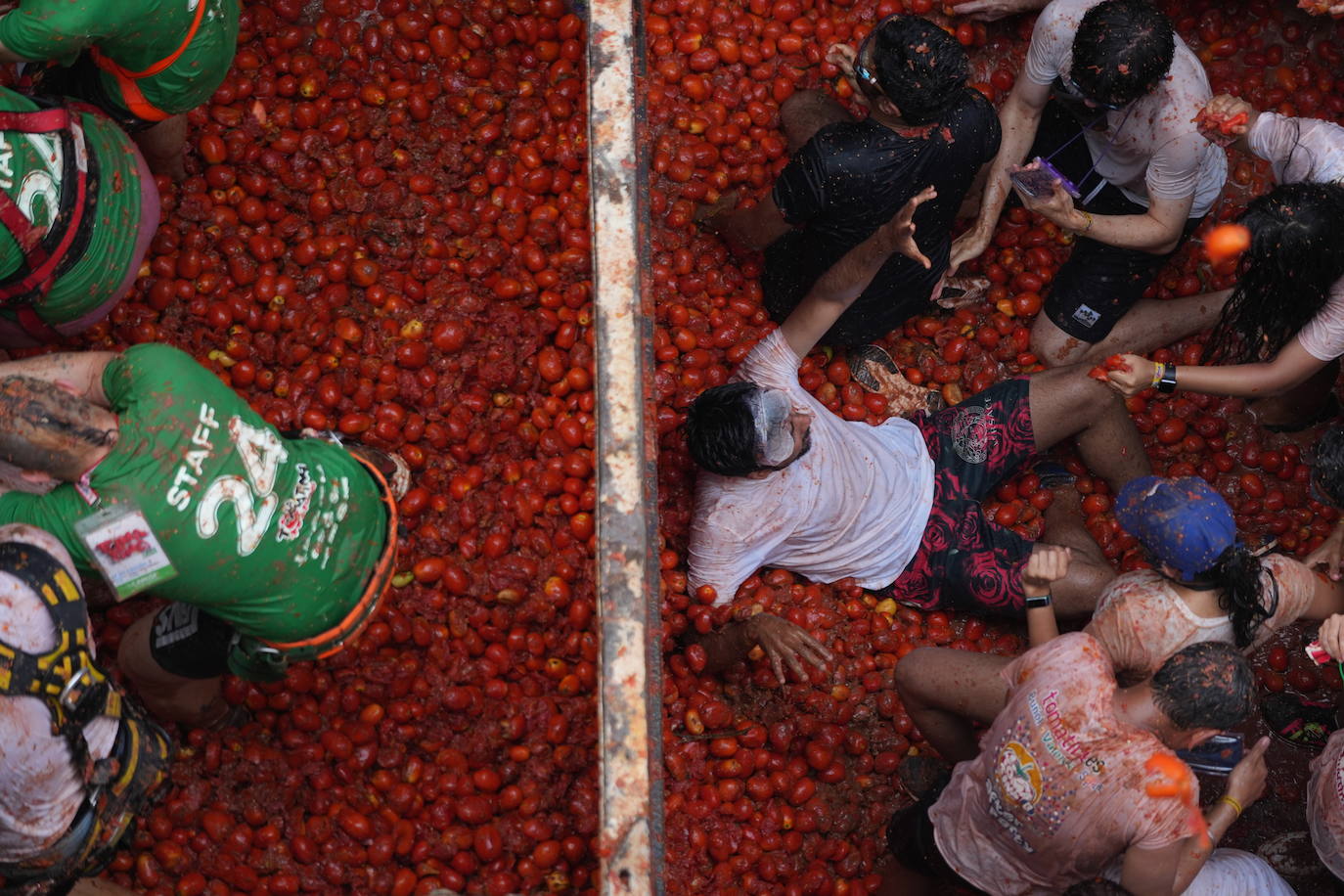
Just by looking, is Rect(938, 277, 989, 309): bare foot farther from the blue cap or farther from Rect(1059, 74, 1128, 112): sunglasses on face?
the blue cap

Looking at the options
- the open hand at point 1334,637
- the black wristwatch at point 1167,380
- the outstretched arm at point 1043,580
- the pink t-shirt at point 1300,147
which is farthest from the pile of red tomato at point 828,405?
the open hand at point 1334,637

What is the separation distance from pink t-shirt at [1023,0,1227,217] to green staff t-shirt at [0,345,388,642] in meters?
2.48

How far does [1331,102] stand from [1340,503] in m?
2.00

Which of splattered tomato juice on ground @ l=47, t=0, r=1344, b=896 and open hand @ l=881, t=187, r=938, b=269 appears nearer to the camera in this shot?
open hand @ l=881, t=187, r=938, b=269

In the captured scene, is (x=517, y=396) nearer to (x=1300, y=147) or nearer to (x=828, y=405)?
(x=828, y=405)

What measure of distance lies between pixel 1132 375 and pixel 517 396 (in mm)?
1790

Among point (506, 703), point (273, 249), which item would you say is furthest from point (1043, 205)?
point (273, 249)

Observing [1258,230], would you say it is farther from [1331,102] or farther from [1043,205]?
[1331,102]

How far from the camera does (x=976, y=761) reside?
9.72 ft

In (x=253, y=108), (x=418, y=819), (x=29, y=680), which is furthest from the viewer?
(x=253, y=108)

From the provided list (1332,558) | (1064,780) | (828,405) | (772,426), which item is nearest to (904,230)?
(772,426)

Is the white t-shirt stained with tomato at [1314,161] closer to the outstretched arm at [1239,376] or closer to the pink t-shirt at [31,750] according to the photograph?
the outstretched arm at [1239,376]

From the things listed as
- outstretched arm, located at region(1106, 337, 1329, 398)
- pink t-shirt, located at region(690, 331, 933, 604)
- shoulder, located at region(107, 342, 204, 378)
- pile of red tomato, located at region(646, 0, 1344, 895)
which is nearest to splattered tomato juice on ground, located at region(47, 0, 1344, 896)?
pile of red tomato, located at region(646, 0, 1344, 895)

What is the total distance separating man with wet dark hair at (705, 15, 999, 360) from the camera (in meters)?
3.13
